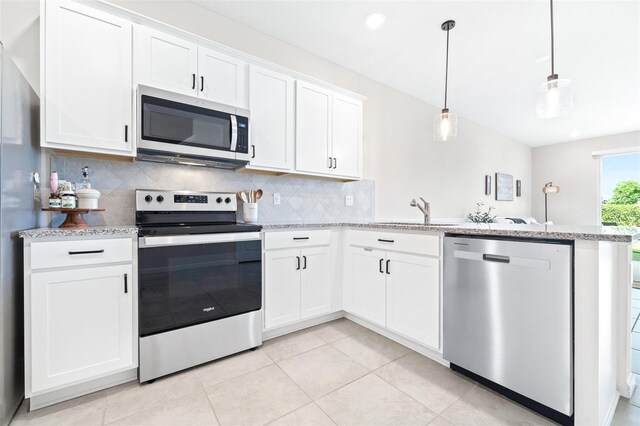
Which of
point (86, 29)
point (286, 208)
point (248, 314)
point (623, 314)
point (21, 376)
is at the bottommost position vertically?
point (21, 376)

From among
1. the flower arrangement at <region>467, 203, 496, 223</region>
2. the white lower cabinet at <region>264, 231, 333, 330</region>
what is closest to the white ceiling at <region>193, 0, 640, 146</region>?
the flower arrangement at <region>467, 203, 496, 223</region>

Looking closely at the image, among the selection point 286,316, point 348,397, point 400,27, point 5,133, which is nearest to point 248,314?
point 286,316

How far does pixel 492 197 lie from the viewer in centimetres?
544

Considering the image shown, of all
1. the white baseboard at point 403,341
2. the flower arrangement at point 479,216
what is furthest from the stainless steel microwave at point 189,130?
the flower arrangement at point 479,216

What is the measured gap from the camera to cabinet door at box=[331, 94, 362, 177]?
280 centimetres

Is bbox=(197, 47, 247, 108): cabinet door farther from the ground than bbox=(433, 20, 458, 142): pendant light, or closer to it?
farther from the ground

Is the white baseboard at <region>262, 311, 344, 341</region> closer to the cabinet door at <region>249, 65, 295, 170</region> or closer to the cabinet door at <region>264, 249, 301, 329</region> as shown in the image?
the cabinet door at <region>264, 249, 301, 329</region>

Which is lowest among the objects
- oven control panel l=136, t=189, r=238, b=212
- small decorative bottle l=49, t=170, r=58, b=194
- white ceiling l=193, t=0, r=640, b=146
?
oven control panel l=136, t=189, r=238, b=212

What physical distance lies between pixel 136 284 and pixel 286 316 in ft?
3.67

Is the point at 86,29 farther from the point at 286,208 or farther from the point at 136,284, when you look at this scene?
the point at 286,208

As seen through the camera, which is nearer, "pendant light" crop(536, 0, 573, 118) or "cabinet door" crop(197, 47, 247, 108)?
"pendant light" crop(536, 0, 573, 118)

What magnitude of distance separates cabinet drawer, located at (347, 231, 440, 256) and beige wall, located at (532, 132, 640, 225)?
6.29 metres

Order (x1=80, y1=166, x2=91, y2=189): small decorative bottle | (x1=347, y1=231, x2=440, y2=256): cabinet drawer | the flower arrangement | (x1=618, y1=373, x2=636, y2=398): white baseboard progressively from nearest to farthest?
(x1=618, y1=373, x2=636, y2=398): white baseboard
(x1=80, y1=166, x2=91, y2=189): small decorative bottle
(x1=347, y1=231, x2=440, y2=256): cabinet drawer
the flower arrangement

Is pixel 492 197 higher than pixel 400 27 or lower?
lower
